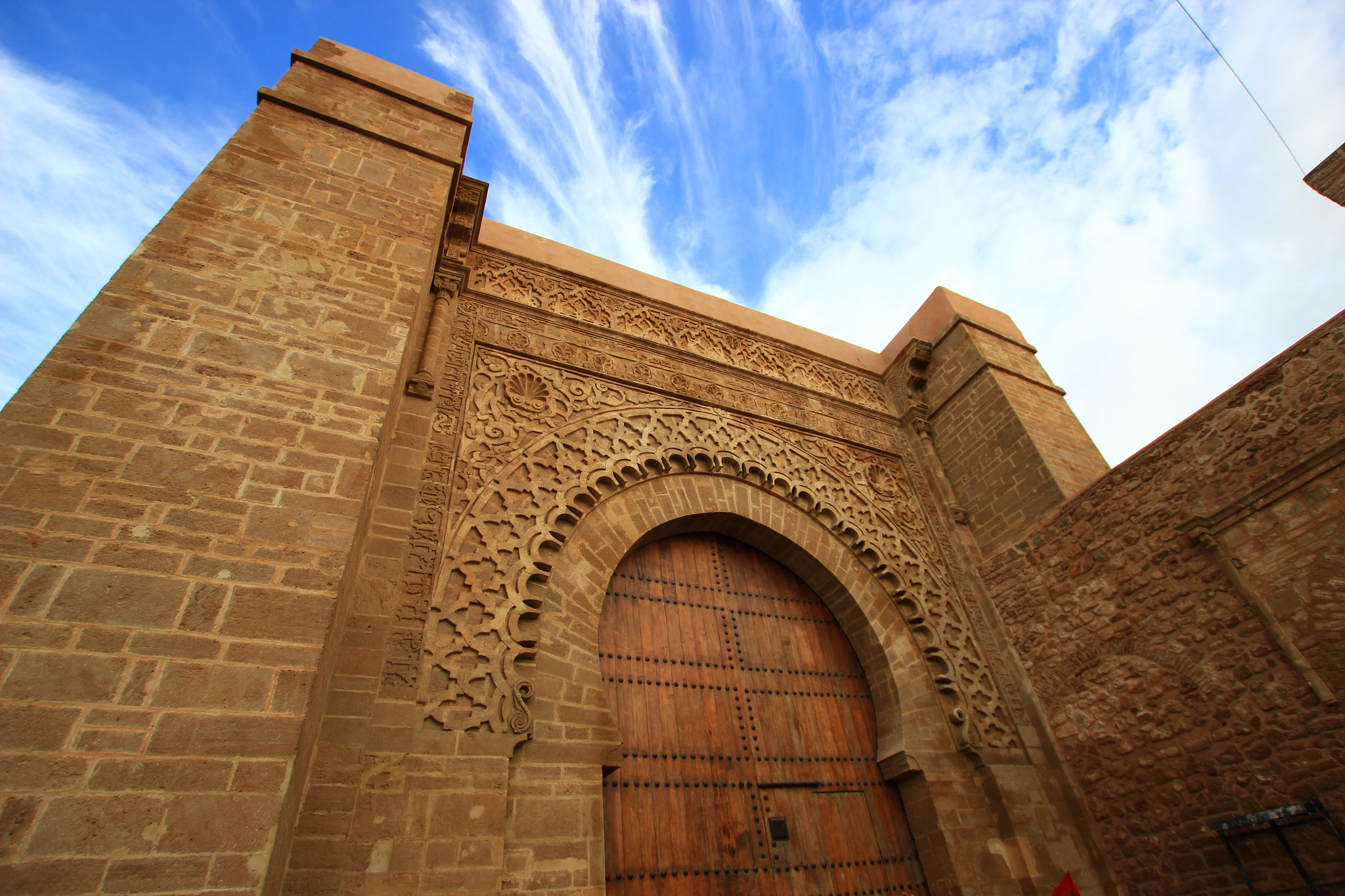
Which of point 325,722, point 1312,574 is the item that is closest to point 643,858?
point 325,722

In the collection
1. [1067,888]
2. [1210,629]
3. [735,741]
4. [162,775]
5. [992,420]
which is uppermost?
[992,420]

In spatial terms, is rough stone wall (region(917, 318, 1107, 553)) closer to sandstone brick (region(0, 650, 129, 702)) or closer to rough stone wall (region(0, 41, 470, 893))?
rough stone wall (region(0, 41, 470, 893))

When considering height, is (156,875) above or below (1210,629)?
below

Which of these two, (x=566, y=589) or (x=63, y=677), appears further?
(x=566, y=589)

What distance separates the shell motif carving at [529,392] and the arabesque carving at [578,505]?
0.03ft

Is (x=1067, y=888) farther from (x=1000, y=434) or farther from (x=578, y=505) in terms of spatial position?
(x=578, y=505)

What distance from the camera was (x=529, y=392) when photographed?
15.3 ft

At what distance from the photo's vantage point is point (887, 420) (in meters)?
6.62

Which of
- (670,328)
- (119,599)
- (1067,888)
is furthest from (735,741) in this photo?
(670,328)

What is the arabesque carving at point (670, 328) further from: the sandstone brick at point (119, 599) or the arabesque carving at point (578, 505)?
the sandstone brick at point (119, 599)

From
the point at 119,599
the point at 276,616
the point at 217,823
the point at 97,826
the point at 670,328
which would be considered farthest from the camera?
the point at 670,328

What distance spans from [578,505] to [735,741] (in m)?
1.81

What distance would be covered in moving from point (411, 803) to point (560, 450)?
7.34 feet

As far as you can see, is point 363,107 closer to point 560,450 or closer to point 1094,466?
point 560,450
